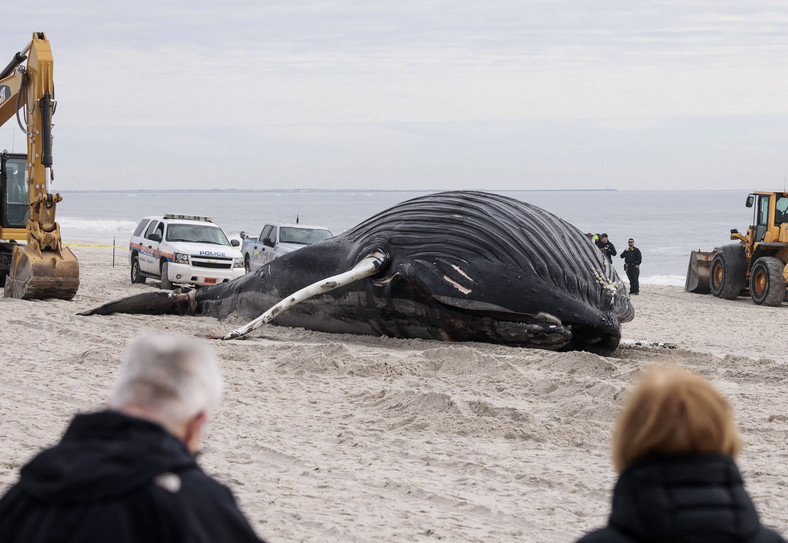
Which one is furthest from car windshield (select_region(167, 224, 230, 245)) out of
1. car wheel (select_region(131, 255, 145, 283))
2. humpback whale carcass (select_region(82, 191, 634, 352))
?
humpback whale carcass (select_region(82, 191, 634, 352))

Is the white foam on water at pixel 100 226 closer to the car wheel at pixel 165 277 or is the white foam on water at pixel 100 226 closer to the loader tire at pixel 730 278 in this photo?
the car wheel at pixel 165 277

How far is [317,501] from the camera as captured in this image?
5270 millimetres

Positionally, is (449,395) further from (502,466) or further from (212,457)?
(212,457)

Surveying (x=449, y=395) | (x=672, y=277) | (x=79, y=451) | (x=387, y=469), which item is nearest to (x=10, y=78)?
(x=449, y=395)

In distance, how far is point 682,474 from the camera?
6.62 ft

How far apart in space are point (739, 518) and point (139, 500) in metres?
1.31

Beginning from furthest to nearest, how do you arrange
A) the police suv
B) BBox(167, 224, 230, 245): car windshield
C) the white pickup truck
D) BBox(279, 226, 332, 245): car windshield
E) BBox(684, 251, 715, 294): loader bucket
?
BBox(684, 251, 715, 294): loader bucket, BBox(279, 226, 332, 245): car windshield, the white pickup truck, BBox(167, 224, 230, 245): car windshield, the police suv

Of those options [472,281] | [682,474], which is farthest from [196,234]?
[682,474]

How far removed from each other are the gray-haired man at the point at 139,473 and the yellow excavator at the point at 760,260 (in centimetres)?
2031

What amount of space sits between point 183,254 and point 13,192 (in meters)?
3.69

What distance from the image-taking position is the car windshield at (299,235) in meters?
21.9

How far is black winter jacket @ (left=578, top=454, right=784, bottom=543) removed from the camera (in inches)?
78.9

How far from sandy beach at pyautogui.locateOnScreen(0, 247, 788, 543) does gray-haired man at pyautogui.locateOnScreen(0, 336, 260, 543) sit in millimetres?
2738

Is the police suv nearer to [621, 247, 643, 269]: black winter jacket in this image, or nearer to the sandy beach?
the sandy beach
